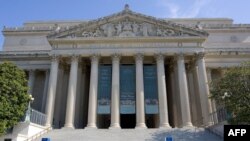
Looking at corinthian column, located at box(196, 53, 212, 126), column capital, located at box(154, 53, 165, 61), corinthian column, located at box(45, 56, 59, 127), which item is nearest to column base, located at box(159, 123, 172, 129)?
corinthian column, located at box(196, 53, 212, 126)

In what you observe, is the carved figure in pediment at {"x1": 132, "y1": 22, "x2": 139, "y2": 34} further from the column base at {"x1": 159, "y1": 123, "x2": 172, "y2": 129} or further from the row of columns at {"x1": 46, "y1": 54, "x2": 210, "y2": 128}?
the column base at {"x1": 159, "y1": 123, "x2": 172, "y2": 129}

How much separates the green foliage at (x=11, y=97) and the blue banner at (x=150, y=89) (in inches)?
515

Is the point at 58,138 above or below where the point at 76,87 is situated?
below

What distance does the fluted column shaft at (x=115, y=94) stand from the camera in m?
30.4

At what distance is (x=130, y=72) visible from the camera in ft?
113

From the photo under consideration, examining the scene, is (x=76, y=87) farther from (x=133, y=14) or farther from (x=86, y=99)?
(x=133, y=14)

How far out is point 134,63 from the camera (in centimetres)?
3603

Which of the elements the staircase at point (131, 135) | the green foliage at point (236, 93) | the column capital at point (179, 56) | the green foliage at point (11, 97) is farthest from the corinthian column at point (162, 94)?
the green foliage at point (11, 97)

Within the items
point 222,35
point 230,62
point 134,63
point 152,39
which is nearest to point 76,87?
point 134,63

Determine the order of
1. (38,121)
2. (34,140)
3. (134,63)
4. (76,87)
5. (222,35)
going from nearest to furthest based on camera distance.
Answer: (34,140), (38,121), (76,87), (134,63), (222,35)

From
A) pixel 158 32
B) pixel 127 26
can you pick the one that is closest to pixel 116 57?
pixel 127 26

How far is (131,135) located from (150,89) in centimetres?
826

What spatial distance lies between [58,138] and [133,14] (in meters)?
17.8

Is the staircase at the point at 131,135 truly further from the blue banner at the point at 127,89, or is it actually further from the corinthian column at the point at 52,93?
the blue banner at the point at 127,89
